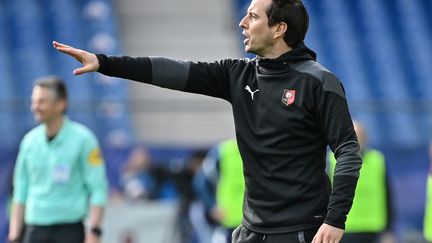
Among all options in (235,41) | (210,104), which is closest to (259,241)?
(210,104)

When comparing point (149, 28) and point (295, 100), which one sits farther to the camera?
point (149, 28)

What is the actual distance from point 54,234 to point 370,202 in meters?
3.33

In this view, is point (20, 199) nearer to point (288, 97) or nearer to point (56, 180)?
point (56, 180)

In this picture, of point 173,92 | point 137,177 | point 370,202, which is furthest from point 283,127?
point 173,92

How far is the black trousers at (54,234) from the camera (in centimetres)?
808

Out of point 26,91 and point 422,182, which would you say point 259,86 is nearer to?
point 422,182

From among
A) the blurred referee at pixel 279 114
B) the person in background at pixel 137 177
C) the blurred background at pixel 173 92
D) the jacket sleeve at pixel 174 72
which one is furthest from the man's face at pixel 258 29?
the person in background at pixel 137 177

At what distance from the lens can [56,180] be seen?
8.09 m

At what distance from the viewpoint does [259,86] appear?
5.38 meters

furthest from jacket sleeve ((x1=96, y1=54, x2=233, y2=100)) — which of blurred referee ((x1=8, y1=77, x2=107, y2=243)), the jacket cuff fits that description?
blurred referee ((x1=8, y1=77, x2=107, y2=243))

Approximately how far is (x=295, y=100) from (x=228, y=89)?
46cm

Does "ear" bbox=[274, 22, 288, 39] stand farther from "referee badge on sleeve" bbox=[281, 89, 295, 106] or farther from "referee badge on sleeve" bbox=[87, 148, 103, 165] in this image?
"referee badge on sleeve" bbox=[87, 148, 103, 165]

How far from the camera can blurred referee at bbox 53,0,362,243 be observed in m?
5.15

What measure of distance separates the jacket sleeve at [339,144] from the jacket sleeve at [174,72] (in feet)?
2.01
